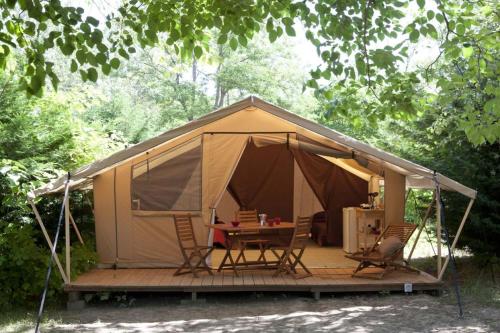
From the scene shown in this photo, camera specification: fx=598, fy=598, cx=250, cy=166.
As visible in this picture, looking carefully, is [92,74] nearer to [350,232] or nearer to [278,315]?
[278,315]

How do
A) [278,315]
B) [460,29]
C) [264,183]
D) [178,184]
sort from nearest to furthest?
[460,29], [278,315], [178,184], [264,183]

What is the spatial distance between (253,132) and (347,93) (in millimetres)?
2736

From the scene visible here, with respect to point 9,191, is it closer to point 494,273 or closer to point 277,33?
point 277,33

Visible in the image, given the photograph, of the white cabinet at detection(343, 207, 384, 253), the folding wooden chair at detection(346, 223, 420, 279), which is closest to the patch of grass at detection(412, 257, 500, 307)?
the folding wooden chair at detection(346, 223, 420, 279)

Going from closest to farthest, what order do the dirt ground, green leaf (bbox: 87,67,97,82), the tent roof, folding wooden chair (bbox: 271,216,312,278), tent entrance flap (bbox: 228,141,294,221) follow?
1. green leaf (bbox: 87,67,97,82)
2. the dirt ground
3. the tent roof
4. folding wooden chair (bbox: 271,216,312,278)
5. tent entrance flap (bbox: 228,141,294,221)

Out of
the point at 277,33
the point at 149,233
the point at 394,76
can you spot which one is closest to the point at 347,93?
the point at 394,76

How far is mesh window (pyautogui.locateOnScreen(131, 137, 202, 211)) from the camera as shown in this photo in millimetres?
8070

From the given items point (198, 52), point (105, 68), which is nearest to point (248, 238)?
point (198, 52)

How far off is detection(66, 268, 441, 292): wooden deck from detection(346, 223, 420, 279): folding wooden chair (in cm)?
13

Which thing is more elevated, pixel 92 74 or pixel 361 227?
pixel 92 74

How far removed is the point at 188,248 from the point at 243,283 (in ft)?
2.94

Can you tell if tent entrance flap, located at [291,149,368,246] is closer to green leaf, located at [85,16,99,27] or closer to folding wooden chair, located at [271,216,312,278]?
folding wooden chair, located at [271,216,312,278]

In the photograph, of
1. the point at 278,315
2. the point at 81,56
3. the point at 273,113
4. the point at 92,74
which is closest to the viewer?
the point at 92,74

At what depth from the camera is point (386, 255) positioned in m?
6.99
